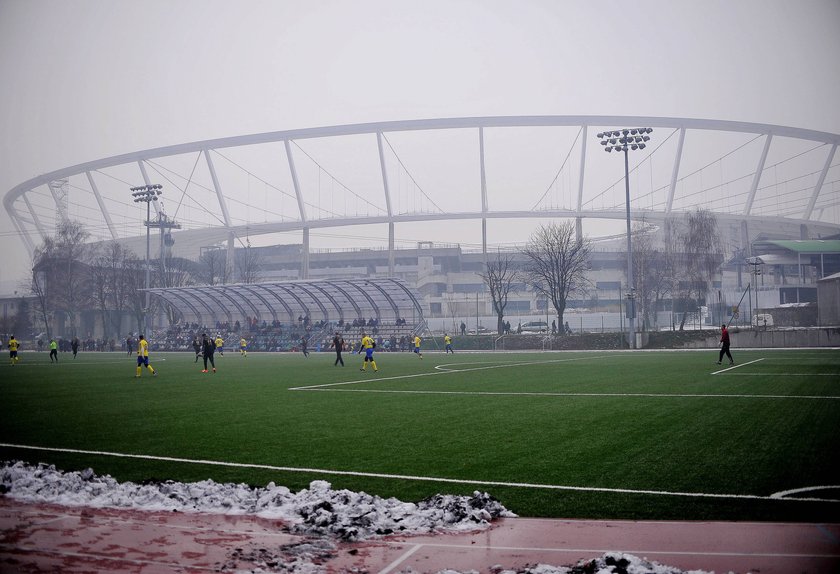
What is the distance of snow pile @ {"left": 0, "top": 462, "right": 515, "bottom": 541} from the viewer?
6082 millimetres

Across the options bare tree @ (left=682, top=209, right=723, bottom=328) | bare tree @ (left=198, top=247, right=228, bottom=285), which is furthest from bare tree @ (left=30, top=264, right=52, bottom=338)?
bare tree @ (left=682, top=209, right=723, bottom=328)

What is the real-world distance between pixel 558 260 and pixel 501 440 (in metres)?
57.2

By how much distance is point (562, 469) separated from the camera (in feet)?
27.1

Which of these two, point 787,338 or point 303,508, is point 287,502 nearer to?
point 303,508

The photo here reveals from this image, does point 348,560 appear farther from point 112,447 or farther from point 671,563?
point 112,447

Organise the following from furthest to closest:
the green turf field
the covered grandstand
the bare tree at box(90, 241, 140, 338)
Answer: the bare tree at box(90, 241, 140, 338) < the covered grandstand < the green turf field

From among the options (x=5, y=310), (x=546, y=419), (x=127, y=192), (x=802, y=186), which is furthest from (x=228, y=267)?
(x=546, y=419)

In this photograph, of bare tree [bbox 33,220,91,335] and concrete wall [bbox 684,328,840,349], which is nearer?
concrete wall [bbox 684,328,840,349]

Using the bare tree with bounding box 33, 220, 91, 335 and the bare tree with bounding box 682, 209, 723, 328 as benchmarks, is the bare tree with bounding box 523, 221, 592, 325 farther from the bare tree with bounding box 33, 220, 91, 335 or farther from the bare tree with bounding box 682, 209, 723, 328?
the bare tree with bounding box 33, 220, 91, 335

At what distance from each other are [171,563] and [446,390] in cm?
1448

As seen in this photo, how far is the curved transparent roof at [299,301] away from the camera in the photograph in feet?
184

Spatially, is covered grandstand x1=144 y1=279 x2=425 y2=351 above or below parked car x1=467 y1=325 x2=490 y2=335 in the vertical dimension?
above

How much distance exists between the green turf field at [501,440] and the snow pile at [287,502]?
1.68 feet

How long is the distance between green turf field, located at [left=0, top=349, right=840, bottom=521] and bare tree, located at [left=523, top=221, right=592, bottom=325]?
4474 cm
